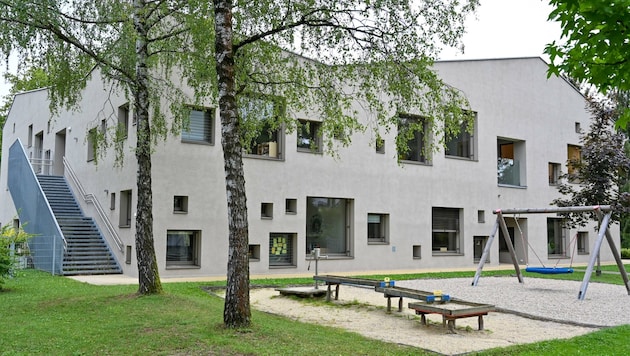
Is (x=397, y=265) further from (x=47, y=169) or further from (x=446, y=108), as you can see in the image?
(x=47, y=169)

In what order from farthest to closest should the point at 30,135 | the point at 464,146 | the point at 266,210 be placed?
the point at 30,135, the point at 464,146, the point at 266,210

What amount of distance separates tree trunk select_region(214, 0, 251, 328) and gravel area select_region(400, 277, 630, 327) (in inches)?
238

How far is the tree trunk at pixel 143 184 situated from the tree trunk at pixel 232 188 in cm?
394

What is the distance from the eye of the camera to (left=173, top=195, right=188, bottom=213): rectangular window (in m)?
18.4

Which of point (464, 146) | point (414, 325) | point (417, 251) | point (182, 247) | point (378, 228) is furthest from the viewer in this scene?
point (464, 146)

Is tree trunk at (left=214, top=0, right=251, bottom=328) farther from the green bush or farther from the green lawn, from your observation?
the green bush

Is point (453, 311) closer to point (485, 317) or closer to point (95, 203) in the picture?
point (485, 317)

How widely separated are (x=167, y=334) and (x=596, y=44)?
623 centimetres

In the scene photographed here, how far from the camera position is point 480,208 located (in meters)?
25.6

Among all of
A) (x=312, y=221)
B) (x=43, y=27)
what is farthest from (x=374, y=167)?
(x=43, y=27)

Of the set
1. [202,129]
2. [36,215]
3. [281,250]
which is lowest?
[281,250]

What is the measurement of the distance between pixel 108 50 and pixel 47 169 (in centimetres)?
1946

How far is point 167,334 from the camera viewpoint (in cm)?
767

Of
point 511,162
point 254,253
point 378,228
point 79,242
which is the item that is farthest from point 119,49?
point 511,162
